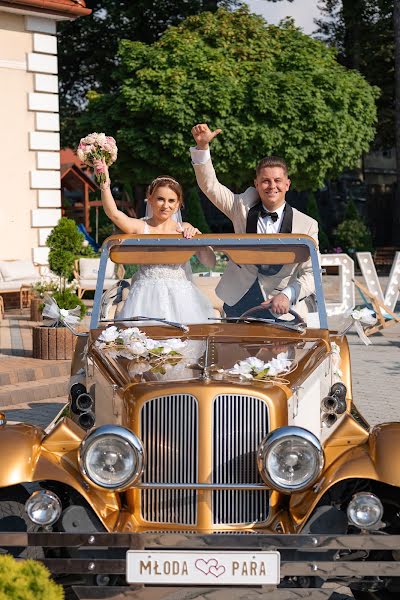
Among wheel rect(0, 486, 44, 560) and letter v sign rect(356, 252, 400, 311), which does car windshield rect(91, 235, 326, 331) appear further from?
letter v sign rect(356, 252, 400, 311)

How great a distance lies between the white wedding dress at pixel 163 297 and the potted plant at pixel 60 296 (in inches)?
126

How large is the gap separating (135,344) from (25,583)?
1.99 m

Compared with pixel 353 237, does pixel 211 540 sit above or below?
below

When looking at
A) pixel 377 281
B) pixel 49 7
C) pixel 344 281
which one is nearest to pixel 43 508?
pixel 344 281

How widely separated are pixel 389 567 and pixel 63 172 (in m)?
27.9

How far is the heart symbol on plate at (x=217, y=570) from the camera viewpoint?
3.89 m

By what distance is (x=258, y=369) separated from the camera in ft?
14.7

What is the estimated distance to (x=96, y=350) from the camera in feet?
16.5

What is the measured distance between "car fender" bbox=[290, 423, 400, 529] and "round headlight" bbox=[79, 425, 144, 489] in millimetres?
729

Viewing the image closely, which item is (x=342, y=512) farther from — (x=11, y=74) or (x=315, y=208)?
(x=315, y=208)

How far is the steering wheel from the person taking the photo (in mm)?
5375

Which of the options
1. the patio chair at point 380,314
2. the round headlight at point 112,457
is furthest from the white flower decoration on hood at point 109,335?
the patio chair at point 380,314

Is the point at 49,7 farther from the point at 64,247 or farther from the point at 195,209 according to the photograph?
the point at 195,209

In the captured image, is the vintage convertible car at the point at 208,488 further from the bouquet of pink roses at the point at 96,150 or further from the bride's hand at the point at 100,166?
the bouquet of pink roses at the point at 96,150
